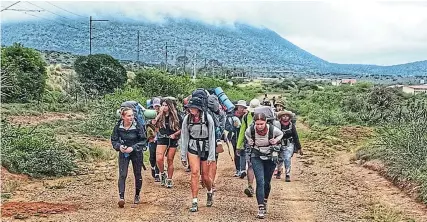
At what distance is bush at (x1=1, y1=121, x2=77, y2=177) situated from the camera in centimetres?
1316

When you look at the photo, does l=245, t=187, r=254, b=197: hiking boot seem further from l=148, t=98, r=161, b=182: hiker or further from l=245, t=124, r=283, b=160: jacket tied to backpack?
l=148, t=98, r=161, b=182: hiker

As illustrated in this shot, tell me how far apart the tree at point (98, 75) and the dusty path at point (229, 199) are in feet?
79.1

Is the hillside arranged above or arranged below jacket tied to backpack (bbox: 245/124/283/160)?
above

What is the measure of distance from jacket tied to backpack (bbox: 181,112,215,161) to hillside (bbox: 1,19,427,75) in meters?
84.1

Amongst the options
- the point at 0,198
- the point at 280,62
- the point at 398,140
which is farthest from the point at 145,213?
the point at 280,62

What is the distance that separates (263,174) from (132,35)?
5106 inches

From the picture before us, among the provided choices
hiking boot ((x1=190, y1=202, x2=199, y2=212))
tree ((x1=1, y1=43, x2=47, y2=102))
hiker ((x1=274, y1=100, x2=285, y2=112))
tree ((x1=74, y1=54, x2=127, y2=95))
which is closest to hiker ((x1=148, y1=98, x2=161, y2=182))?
hiking boot ((x1=190, y1=202, x2=199, y2=212))

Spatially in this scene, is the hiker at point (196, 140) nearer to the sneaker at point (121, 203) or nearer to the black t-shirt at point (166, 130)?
the sneaker at point (121, 203)

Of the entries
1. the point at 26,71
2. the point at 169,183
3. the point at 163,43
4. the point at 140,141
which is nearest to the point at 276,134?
the point at 140,141

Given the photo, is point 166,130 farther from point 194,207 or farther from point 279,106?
point 279,106

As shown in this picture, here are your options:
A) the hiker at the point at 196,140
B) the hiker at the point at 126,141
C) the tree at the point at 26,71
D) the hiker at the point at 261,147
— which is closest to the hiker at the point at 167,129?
the hiker at the point at 126,141

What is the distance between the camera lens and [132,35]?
137125 mm

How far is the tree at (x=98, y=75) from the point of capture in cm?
3888

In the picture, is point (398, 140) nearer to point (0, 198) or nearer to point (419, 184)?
point (419, 184)
